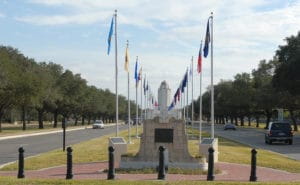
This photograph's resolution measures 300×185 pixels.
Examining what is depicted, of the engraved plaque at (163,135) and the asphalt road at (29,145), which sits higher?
the engraved plaque at (163,135)

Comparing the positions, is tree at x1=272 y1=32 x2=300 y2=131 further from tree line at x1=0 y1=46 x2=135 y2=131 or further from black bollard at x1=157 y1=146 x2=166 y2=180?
black bollard at x1=157 y1=146 x2=166 y2=180

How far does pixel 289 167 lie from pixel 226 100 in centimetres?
10786

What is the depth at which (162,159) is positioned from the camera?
50.1 ft

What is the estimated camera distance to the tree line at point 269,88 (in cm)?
5757

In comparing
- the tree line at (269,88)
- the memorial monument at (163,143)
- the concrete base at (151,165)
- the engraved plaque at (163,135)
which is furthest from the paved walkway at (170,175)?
the tree line at (269,88)

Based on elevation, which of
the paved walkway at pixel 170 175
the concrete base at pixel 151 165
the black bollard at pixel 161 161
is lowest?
the paved walkway at pixel 170 175

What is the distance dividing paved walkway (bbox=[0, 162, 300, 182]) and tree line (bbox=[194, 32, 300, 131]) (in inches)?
1445

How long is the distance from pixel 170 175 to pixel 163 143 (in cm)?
220

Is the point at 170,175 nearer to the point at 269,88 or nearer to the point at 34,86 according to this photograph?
the point at 34,86

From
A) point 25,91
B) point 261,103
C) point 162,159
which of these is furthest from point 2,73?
point 162,159

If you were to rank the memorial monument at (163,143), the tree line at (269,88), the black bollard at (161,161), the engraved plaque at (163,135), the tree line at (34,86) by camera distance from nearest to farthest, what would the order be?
the black bollard at (161,161), the memorial monument at (163,143), the engraved plaque at (163,135), the tree line at (269,88), the tree line at (34,86)

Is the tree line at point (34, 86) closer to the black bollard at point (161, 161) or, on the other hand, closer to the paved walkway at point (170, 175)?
the paved walkway at point (170, 175)

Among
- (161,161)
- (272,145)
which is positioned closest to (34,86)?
(272,145)

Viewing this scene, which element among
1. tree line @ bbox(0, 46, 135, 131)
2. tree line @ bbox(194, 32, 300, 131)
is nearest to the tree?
tree line @ bbox(194, 32, 300, 131)
